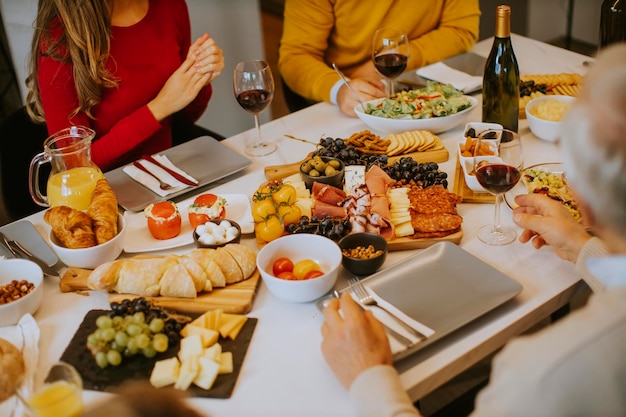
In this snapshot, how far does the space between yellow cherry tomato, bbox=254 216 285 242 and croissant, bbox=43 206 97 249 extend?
0.40m

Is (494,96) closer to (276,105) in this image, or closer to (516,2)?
(276,105)

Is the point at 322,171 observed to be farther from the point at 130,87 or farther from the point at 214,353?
the point at 130,87

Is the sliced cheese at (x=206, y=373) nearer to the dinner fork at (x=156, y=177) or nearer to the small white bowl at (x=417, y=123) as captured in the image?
the dinner fork at (x=156, y=177)

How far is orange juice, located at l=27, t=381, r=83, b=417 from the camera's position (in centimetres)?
104

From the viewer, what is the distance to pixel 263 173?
206 centimetres

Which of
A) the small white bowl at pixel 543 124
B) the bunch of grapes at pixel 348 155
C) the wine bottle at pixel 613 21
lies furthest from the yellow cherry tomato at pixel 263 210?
the wine bottle at pixel 613 21

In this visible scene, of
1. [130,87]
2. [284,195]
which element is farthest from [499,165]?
[130,87]

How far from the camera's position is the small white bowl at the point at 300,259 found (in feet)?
4.70

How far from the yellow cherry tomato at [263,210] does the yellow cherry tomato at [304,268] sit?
0.66 ft

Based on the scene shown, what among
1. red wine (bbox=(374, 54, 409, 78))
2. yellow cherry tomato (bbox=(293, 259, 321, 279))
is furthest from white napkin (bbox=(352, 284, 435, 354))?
red wine (bbox=(374, 54, 409, 78))

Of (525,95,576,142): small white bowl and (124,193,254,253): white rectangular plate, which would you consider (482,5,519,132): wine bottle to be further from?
(124,193,254,253): white rectangular plate

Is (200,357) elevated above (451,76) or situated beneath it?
situated beneath

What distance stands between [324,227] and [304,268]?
15 cm

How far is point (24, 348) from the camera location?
1.40 metres
